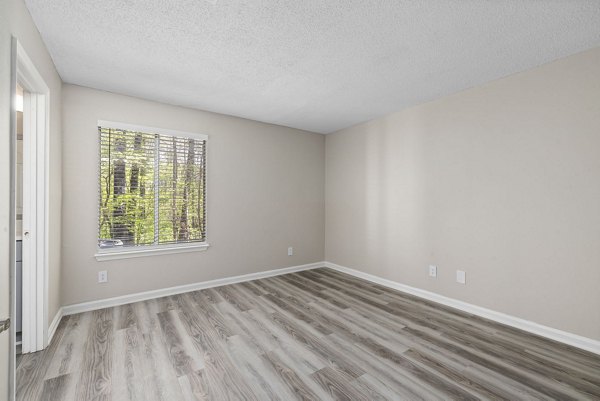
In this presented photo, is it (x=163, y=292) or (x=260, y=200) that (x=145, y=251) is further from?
(x=260, y=200)

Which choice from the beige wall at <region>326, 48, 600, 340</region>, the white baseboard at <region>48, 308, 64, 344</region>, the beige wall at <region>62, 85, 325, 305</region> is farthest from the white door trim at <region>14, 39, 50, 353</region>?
the beige wall at <region>326, 48, 600, 340</region>

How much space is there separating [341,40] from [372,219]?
2517 mm

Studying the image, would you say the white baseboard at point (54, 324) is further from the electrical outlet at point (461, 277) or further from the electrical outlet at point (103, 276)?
the electrical outlet at point (461, 277)

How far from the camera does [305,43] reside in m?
2.10

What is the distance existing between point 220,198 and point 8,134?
8.07 ft

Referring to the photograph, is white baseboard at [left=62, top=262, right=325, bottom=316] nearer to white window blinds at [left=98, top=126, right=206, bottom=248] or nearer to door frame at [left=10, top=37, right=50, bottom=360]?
white window blinds at [left=98, top=126, right=206, bottom=248]

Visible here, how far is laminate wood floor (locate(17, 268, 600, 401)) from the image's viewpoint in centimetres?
169

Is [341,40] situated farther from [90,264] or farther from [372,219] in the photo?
[90,264]

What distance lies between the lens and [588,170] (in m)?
2.16

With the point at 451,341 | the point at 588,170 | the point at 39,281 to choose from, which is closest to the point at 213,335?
the point at 39,281

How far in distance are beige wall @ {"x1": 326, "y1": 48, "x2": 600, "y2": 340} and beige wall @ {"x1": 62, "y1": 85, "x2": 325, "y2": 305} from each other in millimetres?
1130

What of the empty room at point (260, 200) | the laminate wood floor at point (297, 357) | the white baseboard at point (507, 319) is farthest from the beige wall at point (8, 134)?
the white baseboard at point (507, 319)

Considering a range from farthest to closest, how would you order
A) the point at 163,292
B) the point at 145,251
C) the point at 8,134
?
the point at 163,292 < the point at 145,251 < the point at 8,134

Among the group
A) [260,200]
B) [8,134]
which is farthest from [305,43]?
[260,200]
